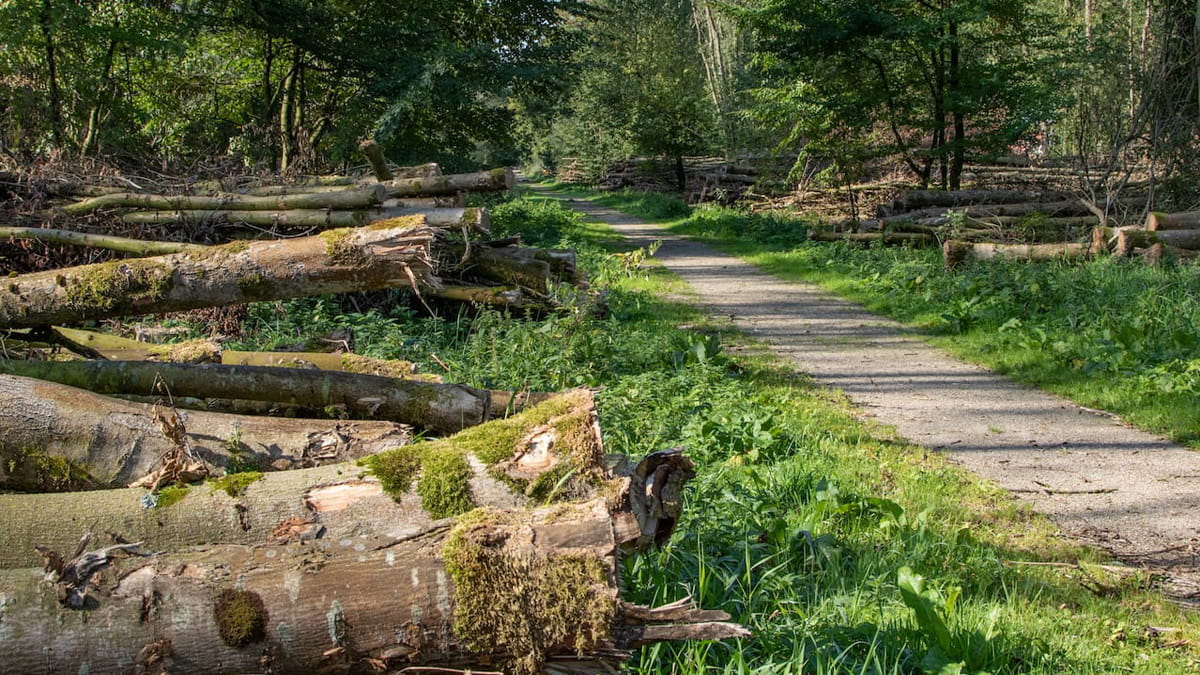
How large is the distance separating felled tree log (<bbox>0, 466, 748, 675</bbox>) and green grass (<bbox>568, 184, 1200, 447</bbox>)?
5473 millimetres

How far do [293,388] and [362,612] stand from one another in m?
2.64

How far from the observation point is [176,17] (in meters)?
16.7

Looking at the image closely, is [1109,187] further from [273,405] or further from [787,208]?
[273,405]

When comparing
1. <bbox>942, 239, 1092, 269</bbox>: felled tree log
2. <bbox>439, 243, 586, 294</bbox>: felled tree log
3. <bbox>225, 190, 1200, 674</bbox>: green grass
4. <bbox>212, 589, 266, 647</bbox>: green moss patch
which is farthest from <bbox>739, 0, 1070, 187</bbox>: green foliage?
<bbox>212, 589, 266, 647</bbox>: green moss patch

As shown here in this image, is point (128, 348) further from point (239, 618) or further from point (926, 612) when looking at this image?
point (926, 612)

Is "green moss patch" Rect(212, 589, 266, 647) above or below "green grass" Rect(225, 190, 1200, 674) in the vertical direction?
above

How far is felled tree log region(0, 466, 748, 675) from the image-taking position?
2285 mm

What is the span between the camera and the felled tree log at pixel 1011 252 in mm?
11953

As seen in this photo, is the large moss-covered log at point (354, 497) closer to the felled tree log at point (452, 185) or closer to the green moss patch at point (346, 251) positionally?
the green moss patch at point (346, 251)

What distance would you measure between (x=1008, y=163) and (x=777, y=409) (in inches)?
610

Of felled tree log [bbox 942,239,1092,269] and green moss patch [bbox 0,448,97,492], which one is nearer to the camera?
green moss patch [bbox 0,448,97,492]

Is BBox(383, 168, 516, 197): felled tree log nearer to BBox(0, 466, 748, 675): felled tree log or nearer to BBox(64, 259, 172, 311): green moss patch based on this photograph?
BBox(64, 259, 172, 311): green moss patch

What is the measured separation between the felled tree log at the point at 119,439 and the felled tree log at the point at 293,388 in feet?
1.30

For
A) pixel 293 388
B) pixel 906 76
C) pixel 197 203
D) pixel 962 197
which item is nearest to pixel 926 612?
pixel 293 388
